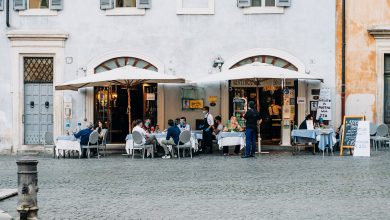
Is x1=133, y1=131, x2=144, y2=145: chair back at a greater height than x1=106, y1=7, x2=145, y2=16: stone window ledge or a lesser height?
lesser

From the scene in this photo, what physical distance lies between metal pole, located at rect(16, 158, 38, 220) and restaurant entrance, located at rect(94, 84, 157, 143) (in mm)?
15317

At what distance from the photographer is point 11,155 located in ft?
88.9

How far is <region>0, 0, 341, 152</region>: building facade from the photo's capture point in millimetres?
26844

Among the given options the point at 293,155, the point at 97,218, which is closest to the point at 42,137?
the point at 293,155

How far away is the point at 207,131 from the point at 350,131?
14.8ft

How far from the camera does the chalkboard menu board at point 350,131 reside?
23920 millimetres

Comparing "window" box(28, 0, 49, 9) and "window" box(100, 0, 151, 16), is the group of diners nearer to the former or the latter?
"window" box(100, 0, 151, 16)

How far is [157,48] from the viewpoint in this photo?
2709cm

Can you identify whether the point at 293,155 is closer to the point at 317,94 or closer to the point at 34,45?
the point at 317,94

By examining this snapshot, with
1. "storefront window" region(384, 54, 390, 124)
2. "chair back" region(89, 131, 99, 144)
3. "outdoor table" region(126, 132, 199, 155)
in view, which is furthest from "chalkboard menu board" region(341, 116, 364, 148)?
"chair back" region(89, 131, 99, 144)

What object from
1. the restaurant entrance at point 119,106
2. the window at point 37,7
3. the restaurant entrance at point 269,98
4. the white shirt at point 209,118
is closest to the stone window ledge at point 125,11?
the window at point 37,7

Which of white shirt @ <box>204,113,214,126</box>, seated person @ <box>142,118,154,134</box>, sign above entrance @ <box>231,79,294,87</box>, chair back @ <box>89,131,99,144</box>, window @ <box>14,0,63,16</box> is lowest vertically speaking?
chair back @ <box>89,131,99,144</box>

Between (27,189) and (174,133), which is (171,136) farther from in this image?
(27,189)

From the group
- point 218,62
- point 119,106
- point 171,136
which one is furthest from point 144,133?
point 218,62
